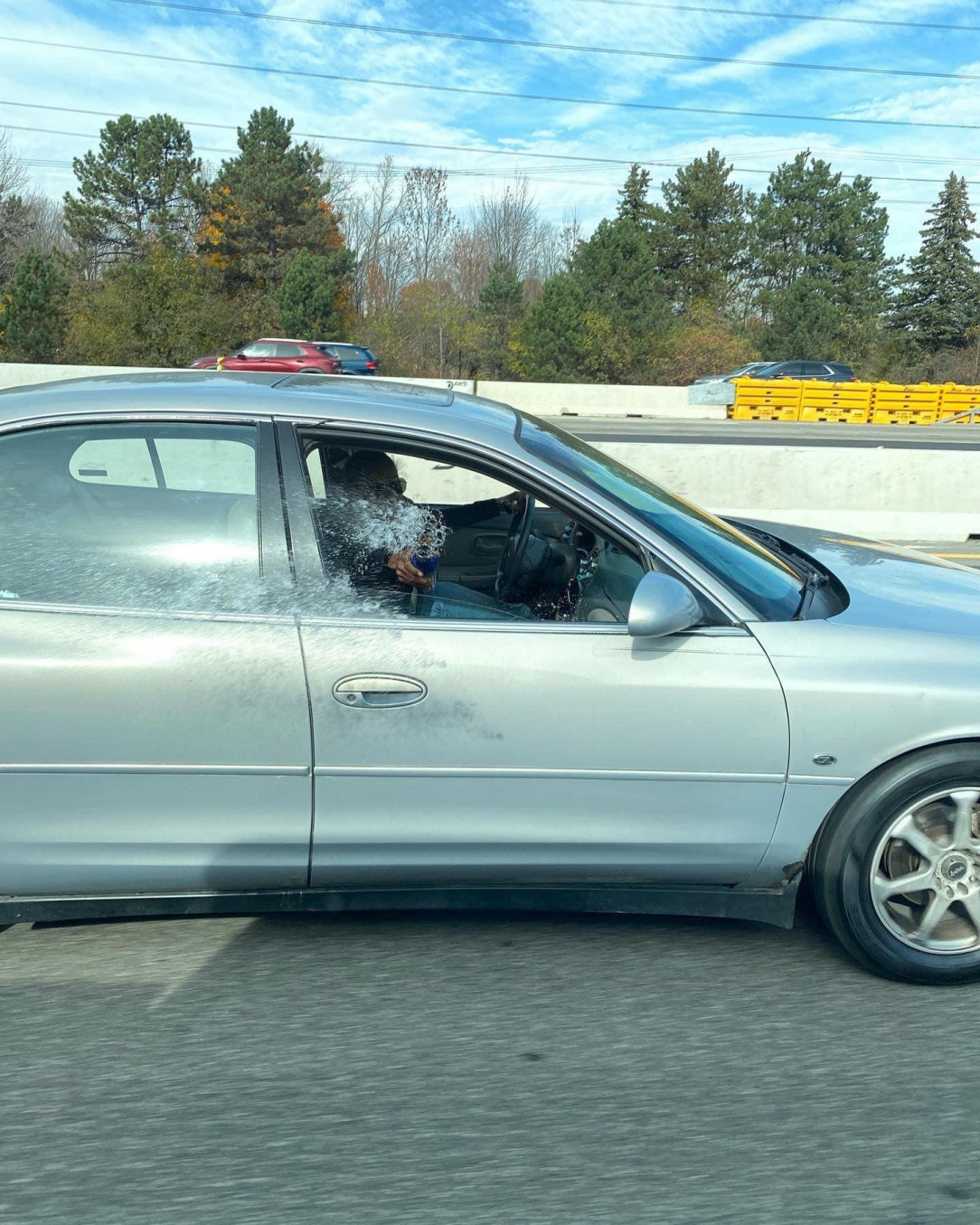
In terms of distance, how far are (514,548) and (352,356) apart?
3295 cm

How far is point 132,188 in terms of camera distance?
185 ft

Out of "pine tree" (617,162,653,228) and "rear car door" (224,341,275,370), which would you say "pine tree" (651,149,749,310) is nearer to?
"pine tree" (617,162,653,228)

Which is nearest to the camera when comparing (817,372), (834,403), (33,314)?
(834,403)

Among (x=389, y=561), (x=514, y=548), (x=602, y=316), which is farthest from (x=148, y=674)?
(x=602, y=316)

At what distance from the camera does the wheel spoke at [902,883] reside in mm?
3273

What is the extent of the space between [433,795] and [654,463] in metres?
8.37

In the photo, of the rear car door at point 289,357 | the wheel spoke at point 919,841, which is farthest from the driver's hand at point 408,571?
the rear car door at point 289,357

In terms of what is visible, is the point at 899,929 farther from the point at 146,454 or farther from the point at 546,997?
the point at 146,454

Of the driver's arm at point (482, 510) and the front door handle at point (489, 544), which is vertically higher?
the driver's arm at point (482, 510)

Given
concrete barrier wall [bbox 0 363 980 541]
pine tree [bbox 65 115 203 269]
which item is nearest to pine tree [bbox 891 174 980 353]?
pine tree [bbox 65 115 203 269]

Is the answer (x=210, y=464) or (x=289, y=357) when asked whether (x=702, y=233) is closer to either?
(x=289, y=357)

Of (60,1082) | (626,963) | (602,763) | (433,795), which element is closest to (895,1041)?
(626,963)

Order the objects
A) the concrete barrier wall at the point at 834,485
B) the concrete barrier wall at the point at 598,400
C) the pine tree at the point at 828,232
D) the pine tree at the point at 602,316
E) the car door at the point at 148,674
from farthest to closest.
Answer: the pine tree at the point at 828,232
the pine tree at the point at 602,316
the concrete barrier wall at the point at 598,400
the concrete barrier wall at the point at 834,485
the car door at the point at 148,674

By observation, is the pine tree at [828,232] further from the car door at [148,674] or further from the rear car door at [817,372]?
the car door at [148,674]
